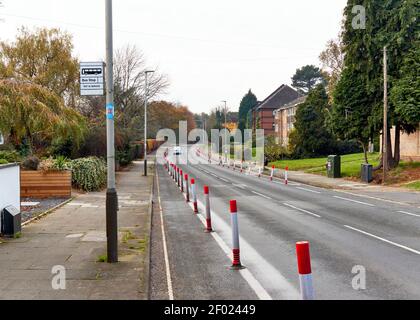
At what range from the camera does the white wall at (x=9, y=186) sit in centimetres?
1194

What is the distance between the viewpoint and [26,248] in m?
10.5

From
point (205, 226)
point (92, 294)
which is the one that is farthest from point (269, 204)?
point (92, 294)

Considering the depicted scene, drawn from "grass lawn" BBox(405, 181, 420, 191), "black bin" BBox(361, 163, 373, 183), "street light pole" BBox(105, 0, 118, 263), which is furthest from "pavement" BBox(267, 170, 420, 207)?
"street light pole" BBox(105, 0, 118, 263)

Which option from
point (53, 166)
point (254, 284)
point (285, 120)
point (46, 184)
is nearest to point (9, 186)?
point (254, 284)

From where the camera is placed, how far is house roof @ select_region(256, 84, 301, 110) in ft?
341

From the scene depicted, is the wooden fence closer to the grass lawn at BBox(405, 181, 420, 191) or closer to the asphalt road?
the asphalt road

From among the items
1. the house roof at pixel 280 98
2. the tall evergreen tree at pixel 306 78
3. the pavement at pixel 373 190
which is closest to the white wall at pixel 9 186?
the pavement at pixel 373 190

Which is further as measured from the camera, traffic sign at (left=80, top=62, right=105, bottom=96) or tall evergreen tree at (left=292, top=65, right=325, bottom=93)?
tall evergreen tree at (left=292, top=65, right=325, bottom=93)

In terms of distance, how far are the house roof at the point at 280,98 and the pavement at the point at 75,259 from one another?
8960 centimetres

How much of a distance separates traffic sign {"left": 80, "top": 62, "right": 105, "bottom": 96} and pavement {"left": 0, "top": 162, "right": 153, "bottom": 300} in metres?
2.96

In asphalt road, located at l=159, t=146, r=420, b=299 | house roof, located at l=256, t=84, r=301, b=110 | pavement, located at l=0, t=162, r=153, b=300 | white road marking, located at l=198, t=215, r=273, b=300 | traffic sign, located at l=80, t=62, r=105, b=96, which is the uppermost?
house roof, located at l=256, t=84, r=301, b=110

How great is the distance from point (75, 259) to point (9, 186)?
399cm
